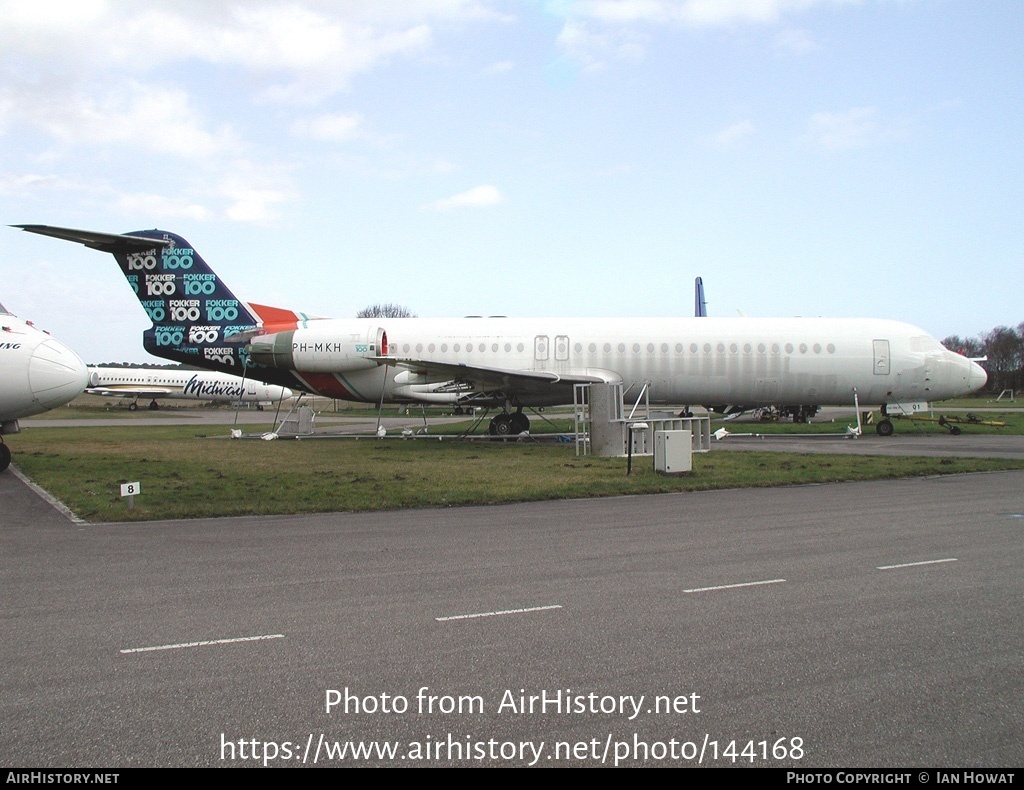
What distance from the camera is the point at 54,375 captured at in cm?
1512

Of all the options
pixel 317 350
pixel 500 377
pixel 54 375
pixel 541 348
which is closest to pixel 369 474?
pixel 54 375

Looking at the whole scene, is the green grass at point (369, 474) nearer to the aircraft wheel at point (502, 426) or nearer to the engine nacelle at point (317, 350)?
the aircraft wheel at point (502, 426)

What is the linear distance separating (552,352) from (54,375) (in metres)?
13.9

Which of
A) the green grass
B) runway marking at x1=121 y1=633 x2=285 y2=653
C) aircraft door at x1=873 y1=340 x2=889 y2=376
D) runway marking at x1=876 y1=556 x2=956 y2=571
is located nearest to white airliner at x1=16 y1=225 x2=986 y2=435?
aircraft door at x1=873 y1=340 x2=889 y2=376

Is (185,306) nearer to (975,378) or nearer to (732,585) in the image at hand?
(732,585)

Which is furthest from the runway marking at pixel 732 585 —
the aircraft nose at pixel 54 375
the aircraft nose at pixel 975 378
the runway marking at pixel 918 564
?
the aircraft nose at pixel 975 378

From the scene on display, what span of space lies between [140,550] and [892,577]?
7021 millimetres

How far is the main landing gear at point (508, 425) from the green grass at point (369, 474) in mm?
2294

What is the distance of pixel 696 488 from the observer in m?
13.0

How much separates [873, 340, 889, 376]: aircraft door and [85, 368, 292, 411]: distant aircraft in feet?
140

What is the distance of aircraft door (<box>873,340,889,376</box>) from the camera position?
24.9 metres

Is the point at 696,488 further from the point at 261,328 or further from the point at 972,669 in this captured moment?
the point at 261,328

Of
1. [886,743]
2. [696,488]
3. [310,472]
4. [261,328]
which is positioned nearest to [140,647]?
[886,743]

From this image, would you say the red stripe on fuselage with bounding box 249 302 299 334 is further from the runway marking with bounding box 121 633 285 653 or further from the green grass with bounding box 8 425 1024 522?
the runway marking with bounding box 121 633 285 653
